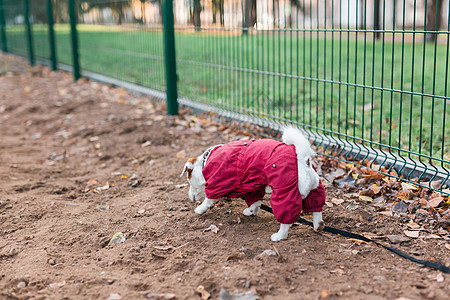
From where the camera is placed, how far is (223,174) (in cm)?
308

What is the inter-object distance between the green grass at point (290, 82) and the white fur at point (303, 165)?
3.96 ft

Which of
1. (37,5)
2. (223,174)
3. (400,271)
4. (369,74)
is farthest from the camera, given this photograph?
(37,5)

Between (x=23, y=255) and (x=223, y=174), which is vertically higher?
(x=223, y=174)

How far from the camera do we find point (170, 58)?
625 centimetres

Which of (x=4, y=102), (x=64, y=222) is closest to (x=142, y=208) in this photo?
(x=64, y=222)

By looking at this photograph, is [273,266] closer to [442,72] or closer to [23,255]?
[23,255]

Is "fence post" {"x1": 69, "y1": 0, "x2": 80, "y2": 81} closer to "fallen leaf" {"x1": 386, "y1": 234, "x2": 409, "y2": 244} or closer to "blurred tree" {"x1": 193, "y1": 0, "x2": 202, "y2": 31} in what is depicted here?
"blurred tree" {"x1": 193, "y1": 0, "x2": 202, "y2": 31}

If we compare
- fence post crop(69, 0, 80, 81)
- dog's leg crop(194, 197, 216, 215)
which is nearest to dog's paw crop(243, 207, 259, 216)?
dog's leg crop(194, 197, 216, 215)

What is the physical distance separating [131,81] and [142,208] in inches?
196

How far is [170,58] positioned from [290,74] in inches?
66.0

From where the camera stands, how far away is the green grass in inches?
183

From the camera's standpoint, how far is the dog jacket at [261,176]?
280 cm

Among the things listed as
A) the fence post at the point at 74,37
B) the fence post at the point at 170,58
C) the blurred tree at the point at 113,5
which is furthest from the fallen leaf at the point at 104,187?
the fence post at the point at 74,37

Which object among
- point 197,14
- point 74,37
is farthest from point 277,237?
point 74,37
